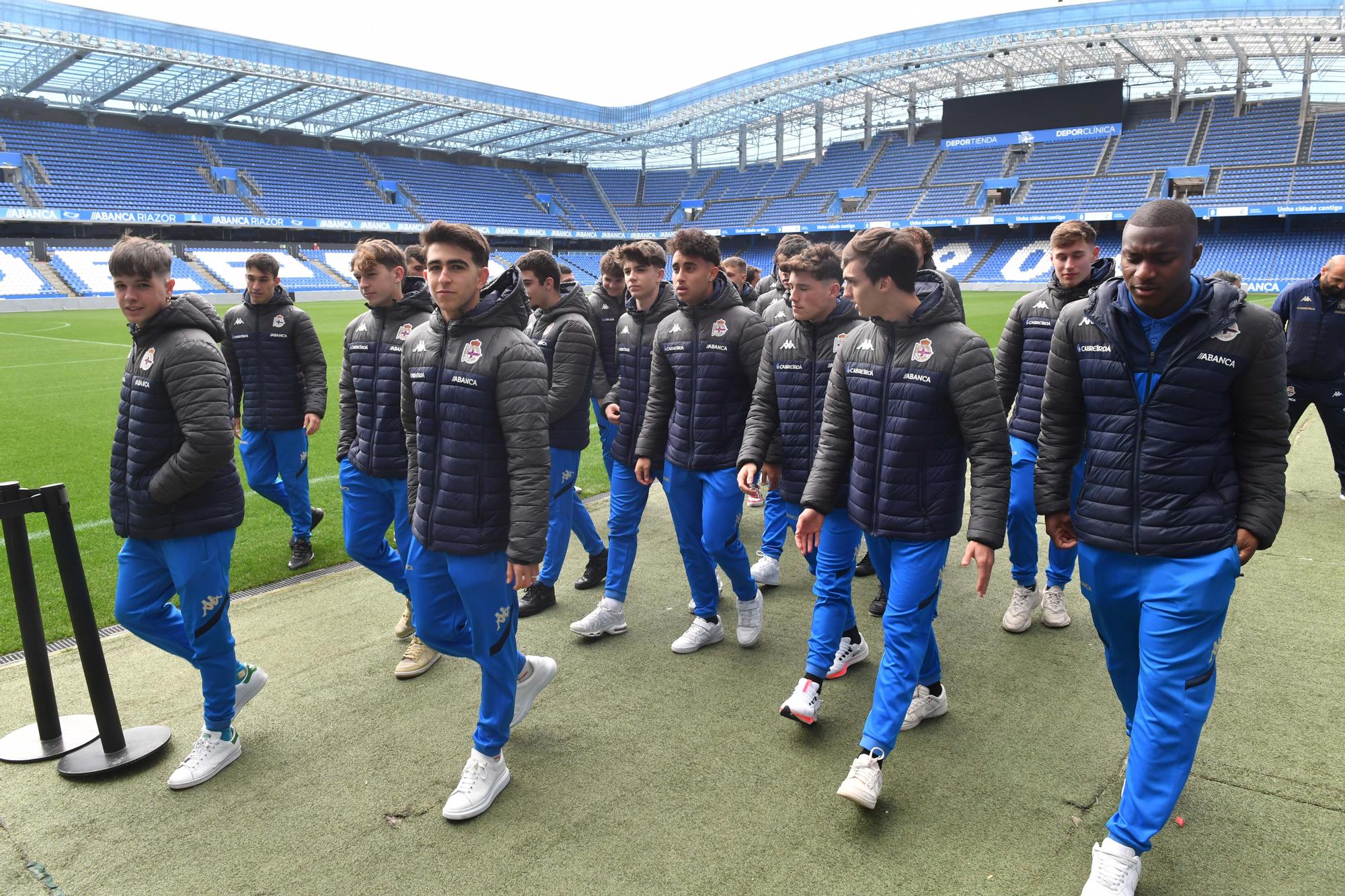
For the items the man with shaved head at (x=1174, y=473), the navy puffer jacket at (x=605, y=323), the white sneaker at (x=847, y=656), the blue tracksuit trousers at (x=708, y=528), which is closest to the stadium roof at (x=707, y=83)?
the navy puffer jacket at (x=605, y=323)

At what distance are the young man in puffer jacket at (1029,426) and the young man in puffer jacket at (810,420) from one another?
1.13 m

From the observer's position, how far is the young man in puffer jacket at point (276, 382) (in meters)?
5.85

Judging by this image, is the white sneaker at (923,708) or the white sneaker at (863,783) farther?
the white sneaker at (923,708)

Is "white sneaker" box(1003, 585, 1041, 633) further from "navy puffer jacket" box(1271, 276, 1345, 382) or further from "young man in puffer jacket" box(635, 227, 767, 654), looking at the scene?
"navy puffer jacket" box(1271, 276, 1345, 382)

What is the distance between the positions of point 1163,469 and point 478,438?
230 cm

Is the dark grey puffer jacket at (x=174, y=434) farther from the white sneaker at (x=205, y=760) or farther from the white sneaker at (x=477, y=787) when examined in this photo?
the white sneaker at (x=477, y=787)

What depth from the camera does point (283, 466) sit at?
19.7 ft

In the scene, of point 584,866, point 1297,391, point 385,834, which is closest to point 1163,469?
point 584,866

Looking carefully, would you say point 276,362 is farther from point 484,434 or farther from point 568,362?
point 484,434

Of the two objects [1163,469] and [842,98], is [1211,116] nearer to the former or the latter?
[842,98]

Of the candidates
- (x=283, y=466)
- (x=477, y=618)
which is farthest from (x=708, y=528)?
(x=283, y=466)

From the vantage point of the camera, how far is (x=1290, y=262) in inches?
1361

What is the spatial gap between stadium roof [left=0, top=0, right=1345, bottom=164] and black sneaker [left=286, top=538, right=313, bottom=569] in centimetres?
3551

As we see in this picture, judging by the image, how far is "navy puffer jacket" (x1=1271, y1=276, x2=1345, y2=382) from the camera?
664cm
